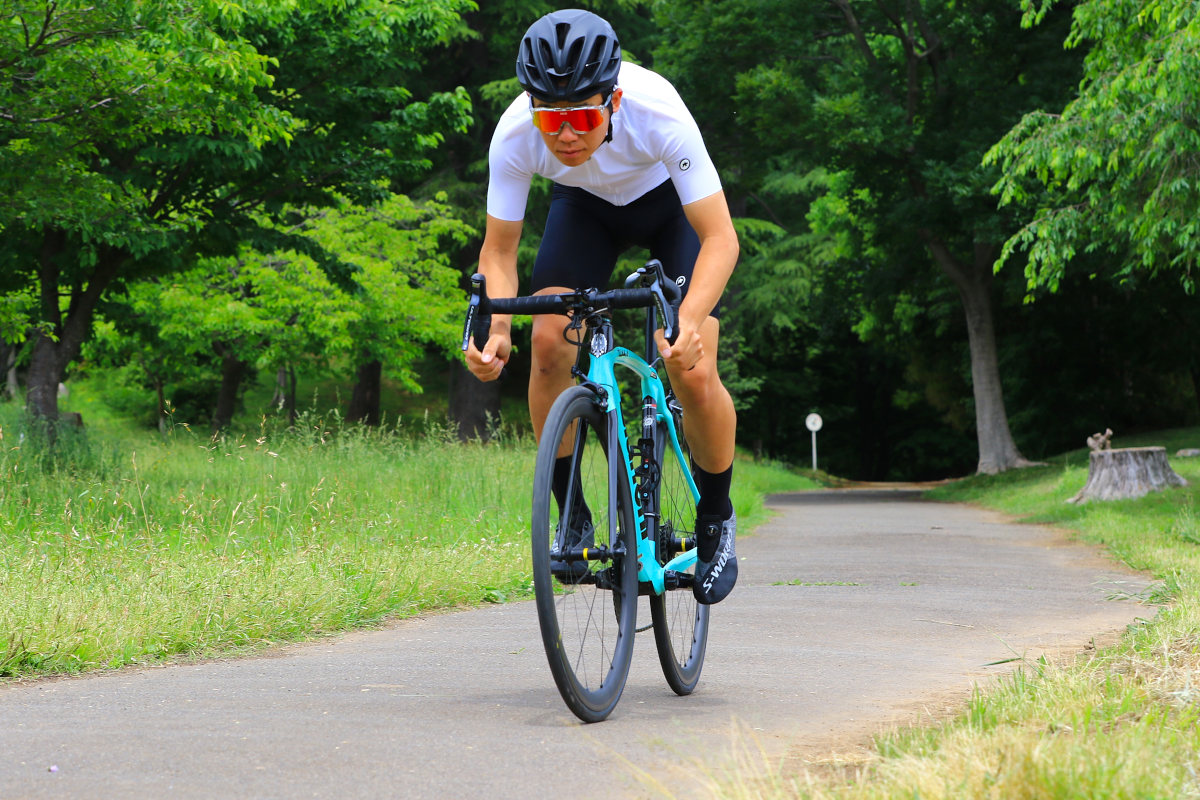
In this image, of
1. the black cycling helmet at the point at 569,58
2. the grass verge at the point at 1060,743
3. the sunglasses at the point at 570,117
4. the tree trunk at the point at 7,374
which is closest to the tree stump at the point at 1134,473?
→ the grass verge at the point at 1060,743

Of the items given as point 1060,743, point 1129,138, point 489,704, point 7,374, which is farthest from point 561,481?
point 7,374

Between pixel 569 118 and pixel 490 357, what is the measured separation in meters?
0.75

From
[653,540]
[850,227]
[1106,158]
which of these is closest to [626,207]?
[653,540]

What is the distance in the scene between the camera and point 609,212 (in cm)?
416

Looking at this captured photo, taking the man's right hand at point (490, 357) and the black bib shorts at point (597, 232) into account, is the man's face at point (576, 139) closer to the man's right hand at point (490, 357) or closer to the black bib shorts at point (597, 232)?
the black bib shorts at point (597, 232)

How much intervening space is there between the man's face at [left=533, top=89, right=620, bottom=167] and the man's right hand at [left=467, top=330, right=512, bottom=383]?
0.59 metres

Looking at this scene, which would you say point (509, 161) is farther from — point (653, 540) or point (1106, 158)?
point (1106, 158)

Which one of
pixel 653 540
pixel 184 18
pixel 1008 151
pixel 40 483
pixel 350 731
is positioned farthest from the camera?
pixel 1008 151

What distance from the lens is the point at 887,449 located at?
53.8m

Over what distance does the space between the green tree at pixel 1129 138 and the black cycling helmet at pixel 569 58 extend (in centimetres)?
810

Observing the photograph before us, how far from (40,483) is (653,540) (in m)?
6.38

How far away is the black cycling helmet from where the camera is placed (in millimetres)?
3361

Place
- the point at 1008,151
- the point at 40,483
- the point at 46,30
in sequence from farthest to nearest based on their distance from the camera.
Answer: the point at 1008,151
the point at 46,30
the point at 40,483

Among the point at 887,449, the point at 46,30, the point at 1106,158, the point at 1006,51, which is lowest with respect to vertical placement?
the point at 887,449
